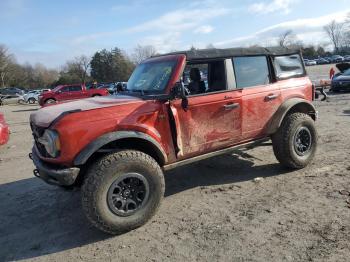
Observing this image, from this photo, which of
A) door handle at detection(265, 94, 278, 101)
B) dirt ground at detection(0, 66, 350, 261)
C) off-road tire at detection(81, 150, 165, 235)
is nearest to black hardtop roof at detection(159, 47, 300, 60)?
door handle at detection(265, 94, 278, 101)

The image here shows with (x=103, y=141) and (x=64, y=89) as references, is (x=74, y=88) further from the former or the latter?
(x=103, y=141)

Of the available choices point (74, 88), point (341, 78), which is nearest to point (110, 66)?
point (74, 88)

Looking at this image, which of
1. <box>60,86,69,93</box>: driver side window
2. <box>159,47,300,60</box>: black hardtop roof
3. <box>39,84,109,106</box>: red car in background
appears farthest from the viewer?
<box>60,86,69,93</box>: driver side window

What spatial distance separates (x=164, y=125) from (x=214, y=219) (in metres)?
1.32

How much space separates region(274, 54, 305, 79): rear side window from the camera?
6199 millimetres

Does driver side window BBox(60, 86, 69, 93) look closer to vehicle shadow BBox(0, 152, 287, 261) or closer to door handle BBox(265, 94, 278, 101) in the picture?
vehicle shadow BBox(0, 152, 287, 261)

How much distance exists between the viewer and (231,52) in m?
5.63

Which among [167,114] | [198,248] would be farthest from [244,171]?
[198,248]

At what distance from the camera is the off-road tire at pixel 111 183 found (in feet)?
13.9

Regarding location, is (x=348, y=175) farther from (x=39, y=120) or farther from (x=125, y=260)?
(x=39, y=120)

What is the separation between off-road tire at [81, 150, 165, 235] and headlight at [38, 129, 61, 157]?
1.43 feet

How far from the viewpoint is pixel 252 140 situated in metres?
5.92

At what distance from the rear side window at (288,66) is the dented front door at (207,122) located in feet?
3.53

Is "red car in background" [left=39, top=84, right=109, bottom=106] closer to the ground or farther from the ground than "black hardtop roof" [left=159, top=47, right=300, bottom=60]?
closer to the ground
